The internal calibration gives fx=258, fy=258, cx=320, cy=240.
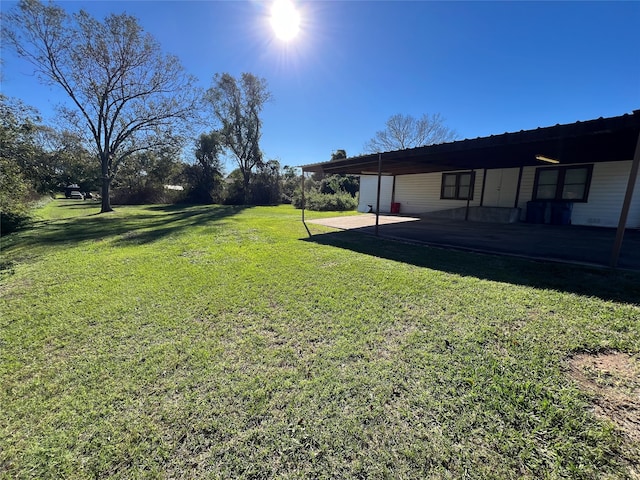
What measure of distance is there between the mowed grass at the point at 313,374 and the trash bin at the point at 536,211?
23.8 ft

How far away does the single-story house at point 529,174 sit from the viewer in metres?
5.24

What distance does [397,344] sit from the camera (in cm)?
241

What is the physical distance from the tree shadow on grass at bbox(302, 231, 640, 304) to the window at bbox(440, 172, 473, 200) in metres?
7.68

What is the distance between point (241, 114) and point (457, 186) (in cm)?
2150

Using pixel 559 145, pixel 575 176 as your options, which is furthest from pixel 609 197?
pixel 559 145

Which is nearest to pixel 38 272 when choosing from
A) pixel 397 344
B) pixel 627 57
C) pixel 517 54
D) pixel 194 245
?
pixel 194 245

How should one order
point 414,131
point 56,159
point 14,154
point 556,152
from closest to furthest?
point 556,152 < point 14,154 < point 56,159 < point 414,131

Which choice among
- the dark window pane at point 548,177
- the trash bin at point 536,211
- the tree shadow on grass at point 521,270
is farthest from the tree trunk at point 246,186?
the dark window pane at point 548,177

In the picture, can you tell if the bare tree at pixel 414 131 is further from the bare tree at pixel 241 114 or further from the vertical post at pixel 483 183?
the vertical post at pixel 483 183

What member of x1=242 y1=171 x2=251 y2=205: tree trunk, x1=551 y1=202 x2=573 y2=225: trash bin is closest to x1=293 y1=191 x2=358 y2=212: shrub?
x1=242 y1=171 x2=251 y2=205: tree trunk

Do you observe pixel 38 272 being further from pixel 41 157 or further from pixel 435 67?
pixel 435 67

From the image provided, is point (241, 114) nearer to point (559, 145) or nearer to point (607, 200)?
point (559, 145)

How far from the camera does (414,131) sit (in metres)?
29.6

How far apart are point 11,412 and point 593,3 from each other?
42.7 ft
